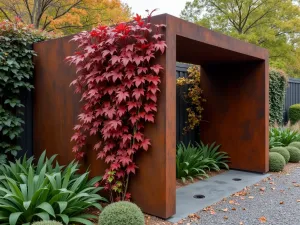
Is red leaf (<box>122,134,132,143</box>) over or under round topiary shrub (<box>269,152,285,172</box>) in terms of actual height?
over

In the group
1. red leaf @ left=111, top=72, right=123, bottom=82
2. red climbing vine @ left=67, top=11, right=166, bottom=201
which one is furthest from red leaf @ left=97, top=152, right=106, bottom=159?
red leaf @ left=111, top=72, right=123, bottom=82

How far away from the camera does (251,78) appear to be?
17.7 ft

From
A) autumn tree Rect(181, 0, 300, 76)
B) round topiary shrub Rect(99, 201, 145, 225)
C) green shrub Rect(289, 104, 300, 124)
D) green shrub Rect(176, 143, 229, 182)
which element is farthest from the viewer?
autumn tree Rect(181, 0, 300, 76)

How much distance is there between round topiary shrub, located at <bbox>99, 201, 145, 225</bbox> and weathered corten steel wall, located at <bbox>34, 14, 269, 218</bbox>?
548mm

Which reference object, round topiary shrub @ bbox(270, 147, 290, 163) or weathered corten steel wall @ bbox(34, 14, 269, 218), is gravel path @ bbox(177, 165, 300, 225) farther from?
round topiary shrub @ bbox(270, 147, 290, 163)

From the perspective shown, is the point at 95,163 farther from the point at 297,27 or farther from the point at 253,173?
the point at 297,27

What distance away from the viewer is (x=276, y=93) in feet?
29.5

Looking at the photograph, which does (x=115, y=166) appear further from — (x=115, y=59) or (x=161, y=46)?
(x=161, y=46)

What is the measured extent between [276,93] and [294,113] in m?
2.17

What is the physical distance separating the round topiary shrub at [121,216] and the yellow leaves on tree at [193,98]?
3.55m

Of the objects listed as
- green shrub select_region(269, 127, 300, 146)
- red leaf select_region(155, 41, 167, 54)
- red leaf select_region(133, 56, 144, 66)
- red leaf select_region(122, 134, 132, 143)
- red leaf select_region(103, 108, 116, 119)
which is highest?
red leaf select_region(155, 41, 167, 54)

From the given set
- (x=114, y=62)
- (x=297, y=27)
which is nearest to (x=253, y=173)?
(x=114, y=62)

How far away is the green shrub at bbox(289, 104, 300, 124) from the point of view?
10469 millimetres

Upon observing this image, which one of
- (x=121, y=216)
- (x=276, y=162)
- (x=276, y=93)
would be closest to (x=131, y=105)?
(x=121, y=216)
